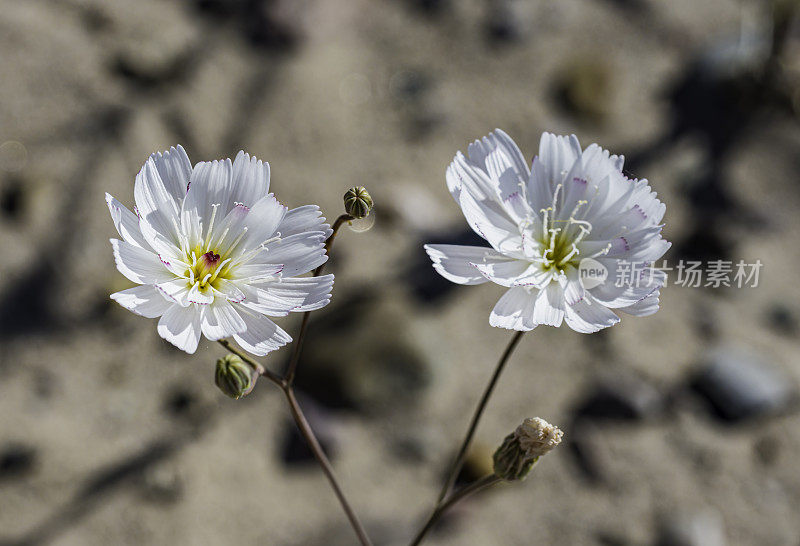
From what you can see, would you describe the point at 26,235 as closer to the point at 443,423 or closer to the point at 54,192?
the point at 54,192

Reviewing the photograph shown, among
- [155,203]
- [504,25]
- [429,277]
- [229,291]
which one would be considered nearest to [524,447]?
[229,291]

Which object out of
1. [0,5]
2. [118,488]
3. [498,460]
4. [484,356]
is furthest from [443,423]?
[0,5]

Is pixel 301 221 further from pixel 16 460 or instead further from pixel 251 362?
pixel 16 460

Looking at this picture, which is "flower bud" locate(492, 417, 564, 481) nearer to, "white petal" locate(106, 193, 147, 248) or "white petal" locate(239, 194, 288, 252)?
"white petal" locate(239, 194, 288, 252)

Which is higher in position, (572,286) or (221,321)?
(572,286)

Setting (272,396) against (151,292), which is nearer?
(151,292)

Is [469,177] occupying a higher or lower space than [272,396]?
higher

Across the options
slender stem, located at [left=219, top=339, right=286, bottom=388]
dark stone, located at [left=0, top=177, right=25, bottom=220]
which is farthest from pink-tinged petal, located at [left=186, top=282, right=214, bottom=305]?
dark stone, located at [left=0, top=177, right=25, bottom=220]
